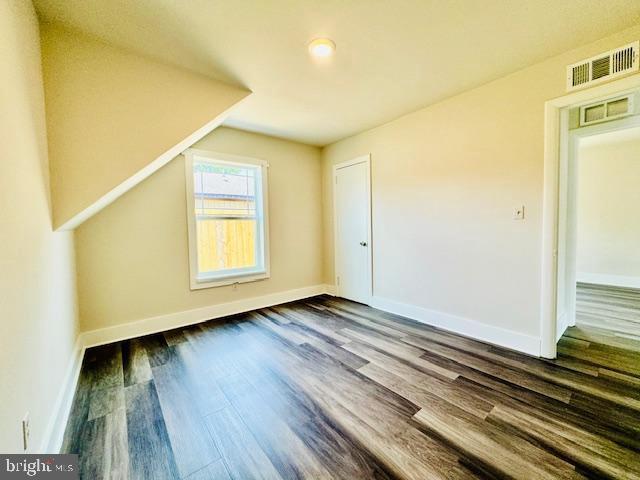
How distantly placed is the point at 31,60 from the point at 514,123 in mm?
3531

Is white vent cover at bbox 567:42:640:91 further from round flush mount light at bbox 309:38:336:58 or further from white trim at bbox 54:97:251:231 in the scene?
white trim at bbox 54:97:251:231

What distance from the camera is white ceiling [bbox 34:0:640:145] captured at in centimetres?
Answer: 159

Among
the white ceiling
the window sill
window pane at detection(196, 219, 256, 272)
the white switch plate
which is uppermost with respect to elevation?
the white ceiling

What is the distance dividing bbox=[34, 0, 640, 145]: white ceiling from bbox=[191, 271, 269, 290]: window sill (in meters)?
2.30

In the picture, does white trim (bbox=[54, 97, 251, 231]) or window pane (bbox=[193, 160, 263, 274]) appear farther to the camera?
window pane (bbox=[193, 160, 263, 274])

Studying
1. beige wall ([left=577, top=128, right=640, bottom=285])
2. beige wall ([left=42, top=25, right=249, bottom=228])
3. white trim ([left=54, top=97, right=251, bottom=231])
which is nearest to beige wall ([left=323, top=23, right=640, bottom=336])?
white trim ([left=54, top=97, right=251, bottom=231])

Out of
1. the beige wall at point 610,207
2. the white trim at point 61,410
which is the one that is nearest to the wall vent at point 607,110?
the beige wall at point 610,207

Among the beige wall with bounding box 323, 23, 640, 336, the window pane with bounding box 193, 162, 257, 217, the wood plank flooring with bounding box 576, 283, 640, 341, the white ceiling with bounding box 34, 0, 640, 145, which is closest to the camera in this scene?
the white ceiling with bounding box 34, 0, 640, 145

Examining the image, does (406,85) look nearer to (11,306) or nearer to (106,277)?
(11,306)

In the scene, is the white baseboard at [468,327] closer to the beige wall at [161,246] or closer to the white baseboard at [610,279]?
the beige wall at [161,246]

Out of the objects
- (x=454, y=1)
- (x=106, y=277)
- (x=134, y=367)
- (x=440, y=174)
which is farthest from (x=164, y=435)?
(x=440, y=174)

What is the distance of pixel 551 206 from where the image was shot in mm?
2199

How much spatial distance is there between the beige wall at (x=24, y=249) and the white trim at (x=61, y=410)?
0.05m

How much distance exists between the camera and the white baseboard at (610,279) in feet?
15.2
